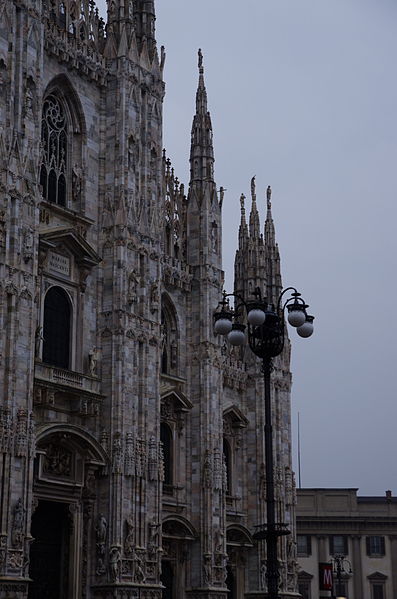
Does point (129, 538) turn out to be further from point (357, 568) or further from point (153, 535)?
point (357, 568)

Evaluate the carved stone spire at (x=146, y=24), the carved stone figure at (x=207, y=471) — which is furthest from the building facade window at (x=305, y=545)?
the carved stone spire at (x=146, y=24)

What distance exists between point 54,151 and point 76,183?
1.34 meters

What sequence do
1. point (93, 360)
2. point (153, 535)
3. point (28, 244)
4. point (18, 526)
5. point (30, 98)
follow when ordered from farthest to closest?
point (153, 535) → point (93, 360) → point (30, 98) → point (28, 244) → point (18, 526)

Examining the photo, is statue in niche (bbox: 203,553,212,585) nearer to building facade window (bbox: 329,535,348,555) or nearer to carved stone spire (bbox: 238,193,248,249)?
carved stone spire (bbox: 238,193,248,249)

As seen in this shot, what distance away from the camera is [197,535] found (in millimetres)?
40531

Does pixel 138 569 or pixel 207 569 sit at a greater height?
pixel 207 569

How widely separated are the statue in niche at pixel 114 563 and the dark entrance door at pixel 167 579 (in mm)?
5311

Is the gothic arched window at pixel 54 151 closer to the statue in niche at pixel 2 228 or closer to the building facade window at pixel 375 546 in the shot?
the statue in niche at pixel 2 228

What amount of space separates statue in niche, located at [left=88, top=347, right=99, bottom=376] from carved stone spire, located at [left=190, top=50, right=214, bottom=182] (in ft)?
38.4

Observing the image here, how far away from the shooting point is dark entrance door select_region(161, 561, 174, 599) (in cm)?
3969

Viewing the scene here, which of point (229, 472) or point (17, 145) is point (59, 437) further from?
point (229, 472)

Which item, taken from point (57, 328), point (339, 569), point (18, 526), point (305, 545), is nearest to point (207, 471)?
point (339, 569)

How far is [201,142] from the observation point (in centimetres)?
4578

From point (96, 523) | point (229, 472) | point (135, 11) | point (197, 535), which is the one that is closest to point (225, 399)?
point (229, 472)
